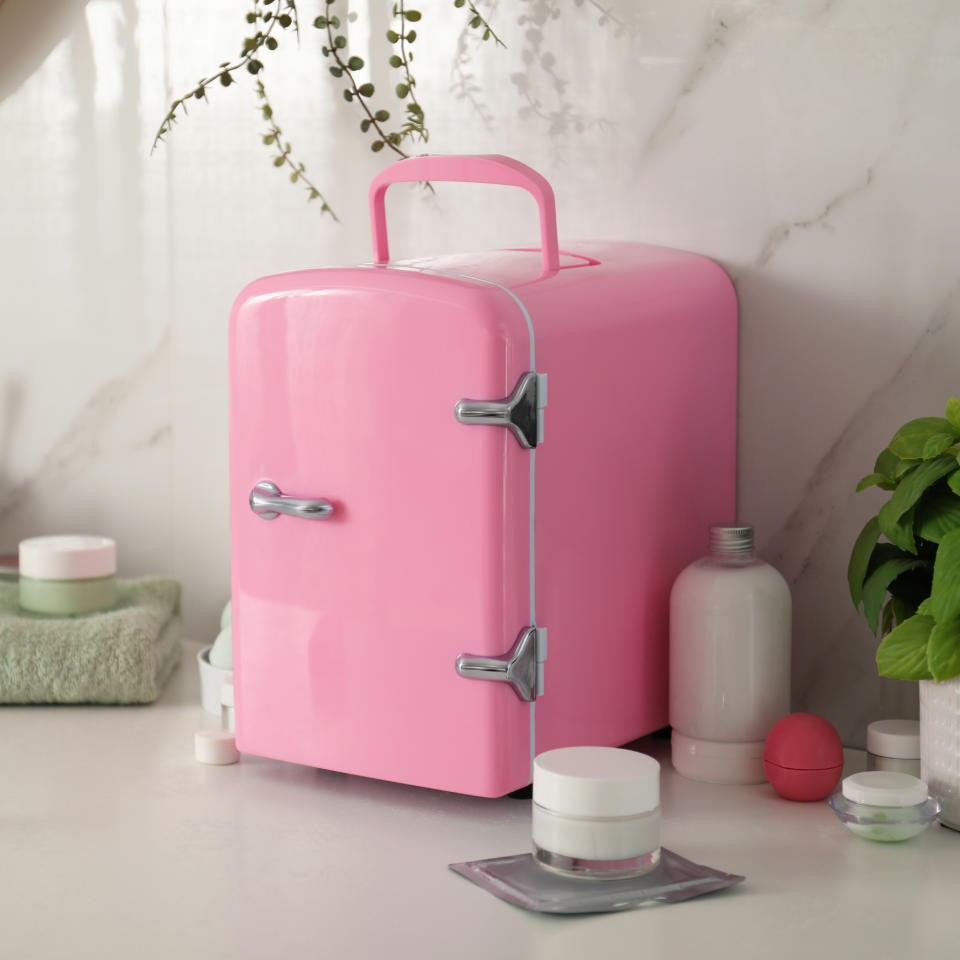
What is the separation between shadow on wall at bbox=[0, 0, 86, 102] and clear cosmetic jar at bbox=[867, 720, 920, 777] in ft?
3.37

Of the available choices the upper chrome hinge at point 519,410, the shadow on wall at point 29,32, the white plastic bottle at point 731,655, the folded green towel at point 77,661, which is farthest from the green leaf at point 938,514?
the shadow on wall at point 29,32

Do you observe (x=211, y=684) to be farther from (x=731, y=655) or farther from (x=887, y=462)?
(x=887, y=462)

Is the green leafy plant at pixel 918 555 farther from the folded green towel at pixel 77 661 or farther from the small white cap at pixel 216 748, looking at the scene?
the folded green towel at pixel 77 661

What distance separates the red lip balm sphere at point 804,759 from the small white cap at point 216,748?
0.38 m

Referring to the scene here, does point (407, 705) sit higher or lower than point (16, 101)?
lower

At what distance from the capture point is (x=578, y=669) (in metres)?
0.92

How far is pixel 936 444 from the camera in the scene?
817 millimetres

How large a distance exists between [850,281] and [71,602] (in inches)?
28.4

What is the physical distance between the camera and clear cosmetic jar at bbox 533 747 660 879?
2.44 feet

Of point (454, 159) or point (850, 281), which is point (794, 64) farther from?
point (454, 159)

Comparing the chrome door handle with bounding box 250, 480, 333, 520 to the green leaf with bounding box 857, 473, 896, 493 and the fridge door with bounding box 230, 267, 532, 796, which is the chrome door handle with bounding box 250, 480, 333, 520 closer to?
the fridge door with bounding box 230, 267, 532, 796

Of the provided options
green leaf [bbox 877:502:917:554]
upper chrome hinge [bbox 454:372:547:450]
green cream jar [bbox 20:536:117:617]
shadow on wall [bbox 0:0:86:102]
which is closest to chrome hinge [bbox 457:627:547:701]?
upper chrome hinge [bbox 454:372:547:450]

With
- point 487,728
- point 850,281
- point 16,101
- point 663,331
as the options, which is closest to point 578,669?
point 487,728

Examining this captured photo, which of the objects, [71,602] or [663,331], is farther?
[71,602]
